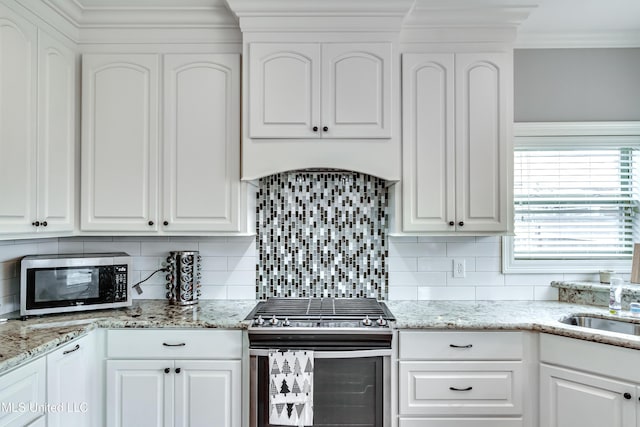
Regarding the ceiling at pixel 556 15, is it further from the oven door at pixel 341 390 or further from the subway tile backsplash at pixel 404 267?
the oven door at pixel 341 390

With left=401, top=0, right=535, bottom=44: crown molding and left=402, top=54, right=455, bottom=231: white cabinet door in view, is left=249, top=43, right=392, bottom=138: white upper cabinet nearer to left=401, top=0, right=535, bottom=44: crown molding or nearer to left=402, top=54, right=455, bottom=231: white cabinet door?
left=402, top=54, right=455, bottom=231: white cabinet door

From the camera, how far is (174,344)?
212 centimetres

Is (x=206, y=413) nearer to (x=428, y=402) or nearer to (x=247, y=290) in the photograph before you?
(x=247, y=290)

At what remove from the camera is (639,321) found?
2.20 metres

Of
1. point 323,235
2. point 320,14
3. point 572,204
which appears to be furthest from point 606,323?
Answer: point 320,14

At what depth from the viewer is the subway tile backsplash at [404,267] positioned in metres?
2.71

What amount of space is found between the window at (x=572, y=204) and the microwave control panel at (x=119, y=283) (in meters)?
2.30

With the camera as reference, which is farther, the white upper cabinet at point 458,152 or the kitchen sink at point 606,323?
the white upper cabinet at point 458,152

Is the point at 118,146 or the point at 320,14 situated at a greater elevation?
the point at 320,14

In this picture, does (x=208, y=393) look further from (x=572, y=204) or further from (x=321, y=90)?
(x=572, y=204)

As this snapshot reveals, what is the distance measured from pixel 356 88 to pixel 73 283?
1.85 meters

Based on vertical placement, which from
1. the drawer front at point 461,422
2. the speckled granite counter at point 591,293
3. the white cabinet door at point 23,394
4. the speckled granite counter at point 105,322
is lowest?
the drawer front at point 461,422

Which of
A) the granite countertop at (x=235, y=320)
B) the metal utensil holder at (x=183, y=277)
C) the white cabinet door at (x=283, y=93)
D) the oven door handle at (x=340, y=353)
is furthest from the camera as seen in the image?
the metal utensil holder at (x=183, y=277)

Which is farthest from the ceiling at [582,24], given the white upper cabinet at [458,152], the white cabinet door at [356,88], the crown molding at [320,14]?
the white cabinet door at [356,88]
